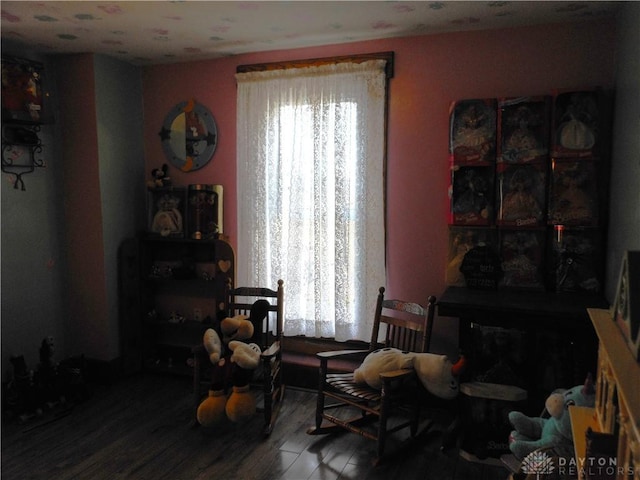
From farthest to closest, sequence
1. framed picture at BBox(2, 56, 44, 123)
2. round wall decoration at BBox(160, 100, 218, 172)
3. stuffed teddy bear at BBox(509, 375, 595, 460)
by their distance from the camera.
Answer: round wall decoration at BBox(160, 100, 218, 172) < framed picture at BBox(2, 56, 44, 123) < stuffed teddy bear at BBox(509, 375, 595, 460)

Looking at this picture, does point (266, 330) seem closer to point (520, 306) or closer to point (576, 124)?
point (520, 306)

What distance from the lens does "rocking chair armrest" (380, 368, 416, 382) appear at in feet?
8.94

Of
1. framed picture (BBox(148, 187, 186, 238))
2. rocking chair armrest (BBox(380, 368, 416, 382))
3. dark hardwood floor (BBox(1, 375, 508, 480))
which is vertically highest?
framed picture (BBox(148, 187, 186, 238))

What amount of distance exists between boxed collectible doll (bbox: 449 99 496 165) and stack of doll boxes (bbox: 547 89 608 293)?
35 cm

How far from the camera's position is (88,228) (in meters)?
3.91

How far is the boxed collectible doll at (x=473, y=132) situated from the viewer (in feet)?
10.2

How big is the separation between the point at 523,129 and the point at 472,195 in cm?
48


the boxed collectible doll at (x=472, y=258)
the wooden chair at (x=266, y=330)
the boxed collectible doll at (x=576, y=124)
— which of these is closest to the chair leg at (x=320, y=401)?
the wooden chair at (x=266, y=330)

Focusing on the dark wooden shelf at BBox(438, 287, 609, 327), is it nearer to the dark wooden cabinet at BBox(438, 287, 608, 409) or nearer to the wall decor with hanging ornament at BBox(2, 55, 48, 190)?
the dark wooden cabinet at BBox(438, 287, 608, 409)

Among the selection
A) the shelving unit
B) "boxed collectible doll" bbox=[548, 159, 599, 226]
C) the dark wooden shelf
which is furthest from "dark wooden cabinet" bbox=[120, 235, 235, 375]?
the shelving unit

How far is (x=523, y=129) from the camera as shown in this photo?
303 centimetres

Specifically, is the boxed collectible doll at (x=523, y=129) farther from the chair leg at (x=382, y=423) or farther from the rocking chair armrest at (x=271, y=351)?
the rocking chair armrest at (x=271, y=351)

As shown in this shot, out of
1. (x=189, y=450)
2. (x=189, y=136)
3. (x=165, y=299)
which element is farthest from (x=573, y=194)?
(x=165, y=299)

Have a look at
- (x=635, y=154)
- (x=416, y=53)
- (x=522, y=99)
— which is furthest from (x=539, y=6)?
(x=635, y=154)
